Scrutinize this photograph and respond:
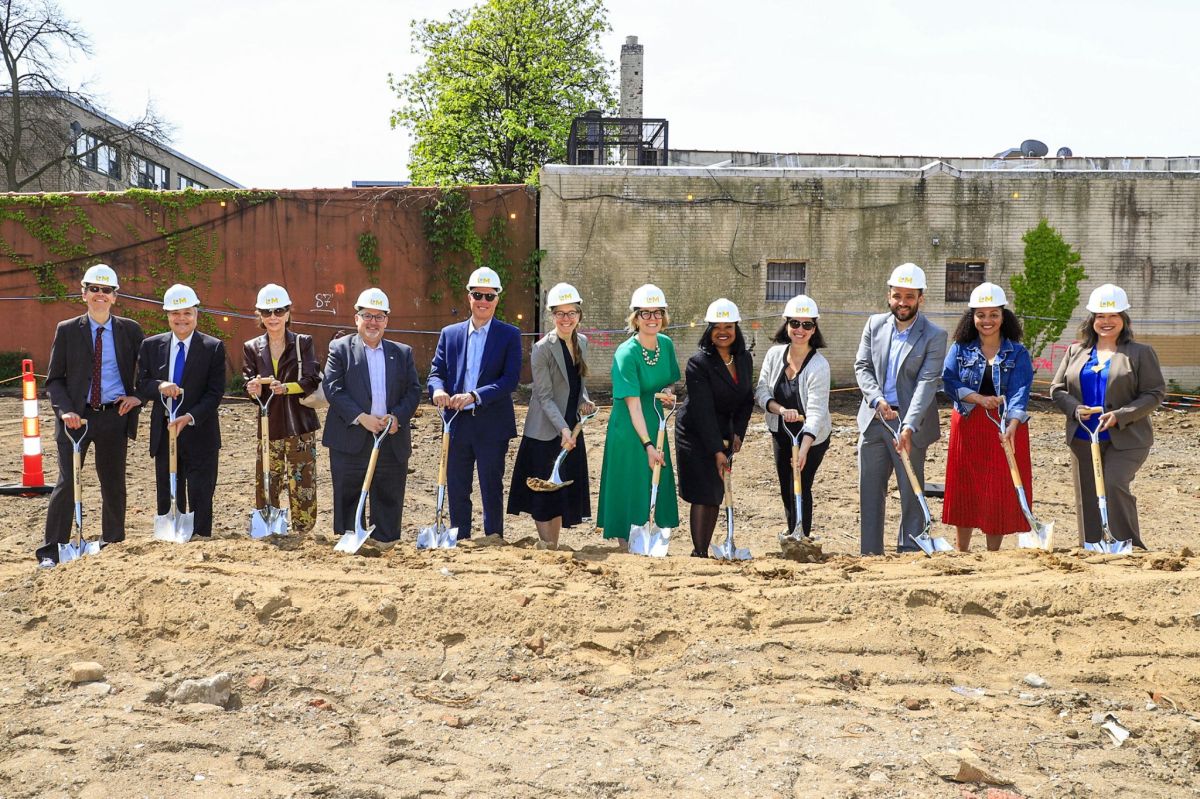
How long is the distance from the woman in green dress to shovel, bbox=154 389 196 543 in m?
2.54

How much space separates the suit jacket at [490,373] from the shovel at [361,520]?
447 millimetres

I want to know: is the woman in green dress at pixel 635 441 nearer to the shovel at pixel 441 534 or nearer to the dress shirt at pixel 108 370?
the shovel at pixel 441 534

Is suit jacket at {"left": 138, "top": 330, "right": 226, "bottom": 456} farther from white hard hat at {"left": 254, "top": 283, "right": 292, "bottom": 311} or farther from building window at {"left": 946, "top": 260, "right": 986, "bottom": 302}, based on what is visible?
building window at {"left": 946, "top": 260, "right": 986, "bottom": 302}

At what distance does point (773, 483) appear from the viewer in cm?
1003

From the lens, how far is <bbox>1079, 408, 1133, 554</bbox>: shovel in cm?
567

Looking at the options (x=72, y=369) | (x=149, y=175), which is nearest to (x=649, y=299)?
(x=72, y=369)

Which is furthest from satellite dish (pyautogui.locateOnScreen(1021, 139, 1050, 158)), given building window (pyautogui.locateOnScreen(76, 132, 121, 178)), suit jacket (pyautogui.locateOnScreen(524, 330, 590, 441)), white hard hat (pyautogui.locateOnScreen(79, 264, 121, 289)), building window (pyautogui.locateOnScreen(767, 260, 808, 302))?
building window (pyautogui.locateOnScreen(76, 132, 121, 178))

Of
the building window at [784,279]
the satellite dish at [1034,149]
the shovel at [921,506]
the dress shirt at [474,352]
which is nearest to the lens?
the shovel at [921,506]

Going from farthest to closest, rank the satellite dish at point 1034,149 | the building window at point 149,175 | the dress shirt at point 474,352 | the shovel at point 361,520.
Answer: the building window at point 149,175
the satellite dish at point 1034,149
the dress shirt at point 474,352
the shovel at point 361,520

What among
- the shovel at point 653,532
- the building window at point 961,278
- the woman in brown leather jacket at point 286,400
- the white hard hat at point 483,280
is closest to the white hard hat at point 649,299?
the shovel at point 653,532

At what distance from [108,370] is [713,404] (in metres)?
3.74

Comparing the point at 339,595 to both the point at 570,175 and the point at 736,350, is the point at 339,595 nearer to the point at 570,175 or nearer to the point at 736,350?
the point at 736,350

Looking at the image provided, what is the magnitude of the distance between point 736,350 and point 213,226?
13043 millimetres

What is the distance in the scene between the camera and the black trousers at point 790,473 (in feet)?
20.2
